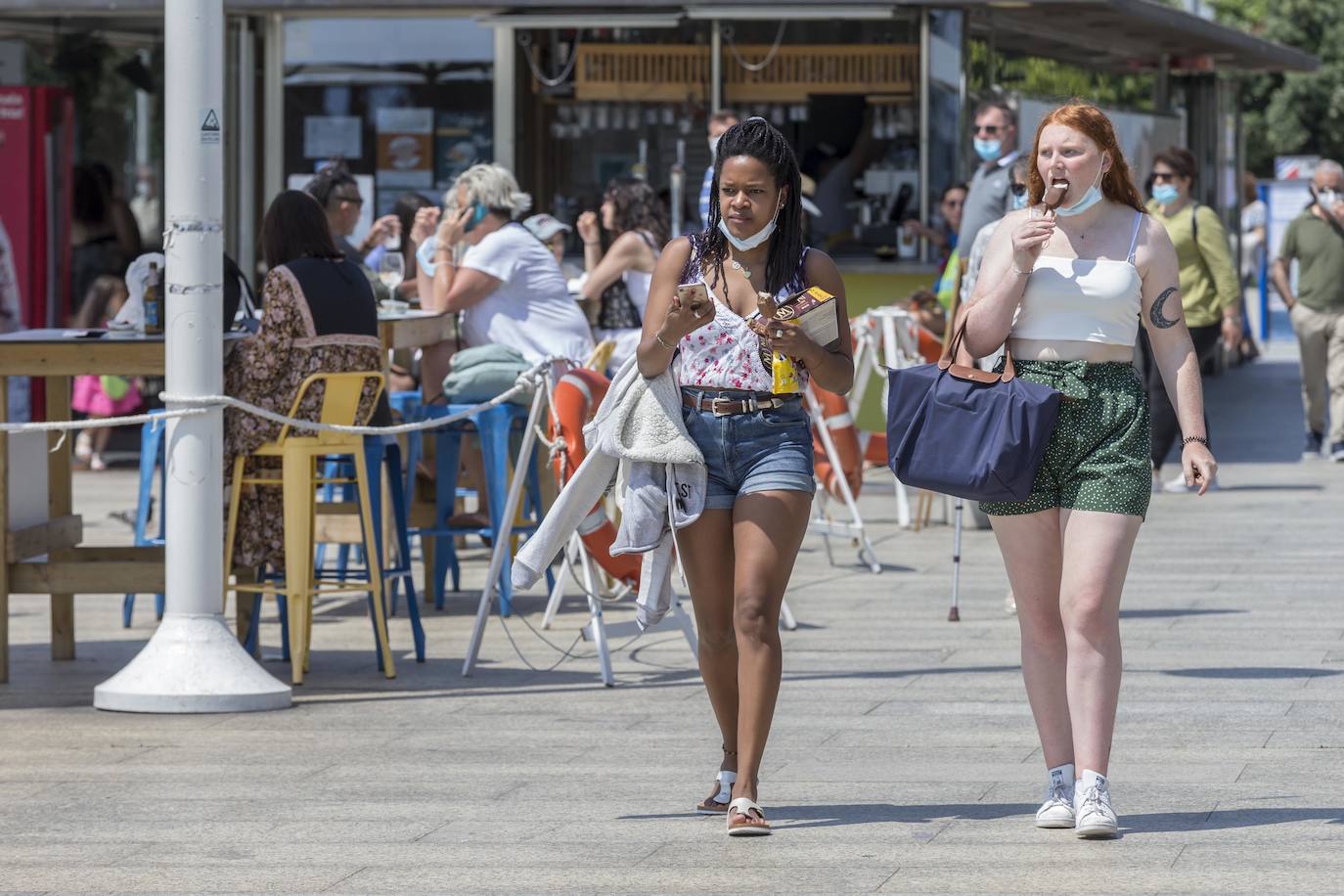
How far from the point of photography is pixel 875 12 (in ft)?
51.4

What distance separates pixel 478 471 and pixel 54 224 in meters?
7.31

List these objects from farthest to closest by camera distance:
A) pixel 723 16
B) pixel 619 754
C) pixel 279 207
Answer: pixel 723 16
pixel 279 207
pixel 619 754

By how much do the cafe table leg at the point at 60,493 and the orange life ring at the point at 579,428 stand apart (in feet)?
6.07

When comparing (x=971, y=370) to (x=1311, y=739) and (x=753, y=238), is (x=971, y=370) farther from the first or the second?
(x=1311, y=739)

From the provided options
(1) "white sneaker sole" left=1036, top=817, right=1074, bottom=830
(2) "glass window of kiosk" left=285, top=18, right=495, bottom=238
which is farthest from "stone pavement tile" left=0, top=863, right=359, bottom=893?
A: (2) "glass window of kiosk" left=285, top=18, right=495, bottom=238

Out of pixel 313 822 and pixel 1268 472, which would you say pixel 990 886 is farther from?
pixel 1268 472

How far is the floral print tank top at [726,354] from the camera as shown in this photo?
5.79m

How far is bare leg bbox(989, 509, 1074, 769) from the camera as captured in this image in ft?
18.9

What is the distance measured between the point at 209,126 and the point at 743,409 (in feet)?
8.44

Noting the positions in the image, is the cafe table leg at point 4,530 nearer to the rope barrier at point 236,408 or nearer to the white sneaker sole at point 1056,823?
the rope barrier at point 236,408

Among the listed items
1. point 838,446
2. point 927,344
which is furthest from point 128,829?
point 927,344

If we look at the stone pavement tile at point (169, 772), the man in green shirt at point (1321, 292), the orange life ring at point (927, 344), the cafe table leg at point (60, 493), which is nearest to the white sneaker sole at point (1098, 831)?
the stone pavement tile at point (169, 772)

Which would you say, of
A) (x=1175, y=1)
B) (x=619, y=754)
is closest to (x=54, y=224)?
(x=619, y=754)

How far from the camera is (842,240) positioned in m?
16.2
